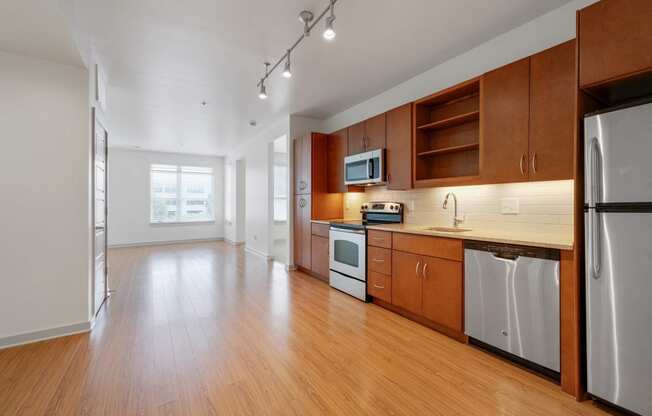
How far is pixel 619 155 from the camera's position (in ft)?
5.12

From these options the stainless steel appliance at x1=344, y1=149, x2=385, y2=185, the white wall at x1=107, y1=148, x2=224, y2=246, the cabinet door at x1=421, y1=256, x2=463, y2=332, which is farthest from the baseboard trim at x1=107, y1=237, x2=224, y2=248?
the cabinet door at x1=421, y1=256, x2=463, y2=332

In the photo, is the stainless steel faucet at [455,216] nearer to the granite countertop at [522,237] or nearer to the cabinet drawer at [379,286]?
the granite countertop at [522,237]

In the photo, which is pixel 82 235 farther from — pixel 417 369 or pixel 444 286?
pixel 444 286

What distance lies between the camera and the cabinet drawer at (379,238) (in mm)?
3137

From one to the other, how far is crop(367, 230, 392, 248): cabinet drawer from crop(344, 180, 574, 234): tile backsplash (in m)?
0.62

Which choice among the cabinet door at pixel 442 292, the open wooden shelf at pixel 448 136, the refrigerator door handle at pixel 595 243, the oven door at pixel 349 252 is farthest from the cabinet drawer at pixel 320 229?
the refrigerator door handle at pixel 595 243

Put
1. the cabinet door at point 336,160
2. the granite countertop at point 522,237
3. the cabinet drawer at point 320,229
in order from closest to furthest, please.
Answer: the granite countertop at point 522,237, the cabinet drawer at point 320,229, the cabinet door at point 336,160

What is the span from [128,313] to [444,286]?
10.7 feet

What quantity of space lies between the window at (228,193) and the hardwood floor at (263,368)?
5.36 metres

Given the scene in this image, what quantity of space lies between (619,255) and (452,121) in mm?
1833

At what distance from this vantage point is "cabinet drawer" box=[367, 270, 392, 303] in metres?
3.13

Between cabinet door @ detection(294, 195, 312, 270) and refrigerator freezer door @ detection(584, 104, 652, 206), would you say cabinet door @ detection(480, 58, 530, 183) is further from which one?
cabinet door @ detection(294, 195, 312, 270)

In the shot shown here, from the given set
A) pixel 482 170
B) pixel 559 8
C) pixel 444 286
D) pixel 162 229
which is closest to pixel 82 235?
pixel 444 286

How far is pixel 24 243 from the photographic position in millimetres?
2521
